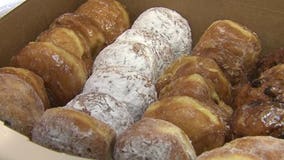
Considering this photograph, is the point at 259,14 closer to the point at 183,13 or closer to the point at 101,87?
the point at 183,13

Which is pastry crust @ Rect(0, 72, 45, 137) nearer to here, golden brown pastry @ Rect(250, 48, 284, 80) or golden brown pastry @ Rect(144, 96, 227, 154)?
golden brown pastry @ Rect(144, 96, 227, 154)

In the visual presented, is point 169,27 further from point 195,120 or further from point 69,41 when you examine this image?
point 195,120

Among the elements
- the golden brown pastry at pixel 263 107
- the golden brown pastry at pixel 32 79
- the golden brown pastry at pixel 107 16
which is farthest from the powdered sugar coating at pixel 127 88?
the golden brown pastry at pixel 107 16

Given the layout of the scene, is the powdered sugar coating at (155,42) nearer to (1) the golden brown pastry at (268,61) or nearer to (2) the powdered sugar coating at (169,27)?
(2) the powdered sugar coating at (169,27)

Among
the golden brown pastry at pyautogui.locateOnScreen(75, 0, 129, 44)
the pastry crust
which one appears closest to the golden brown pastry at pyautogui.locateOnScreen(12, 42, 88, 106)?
the pastry crust

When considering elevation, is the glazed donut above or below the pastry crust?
below
